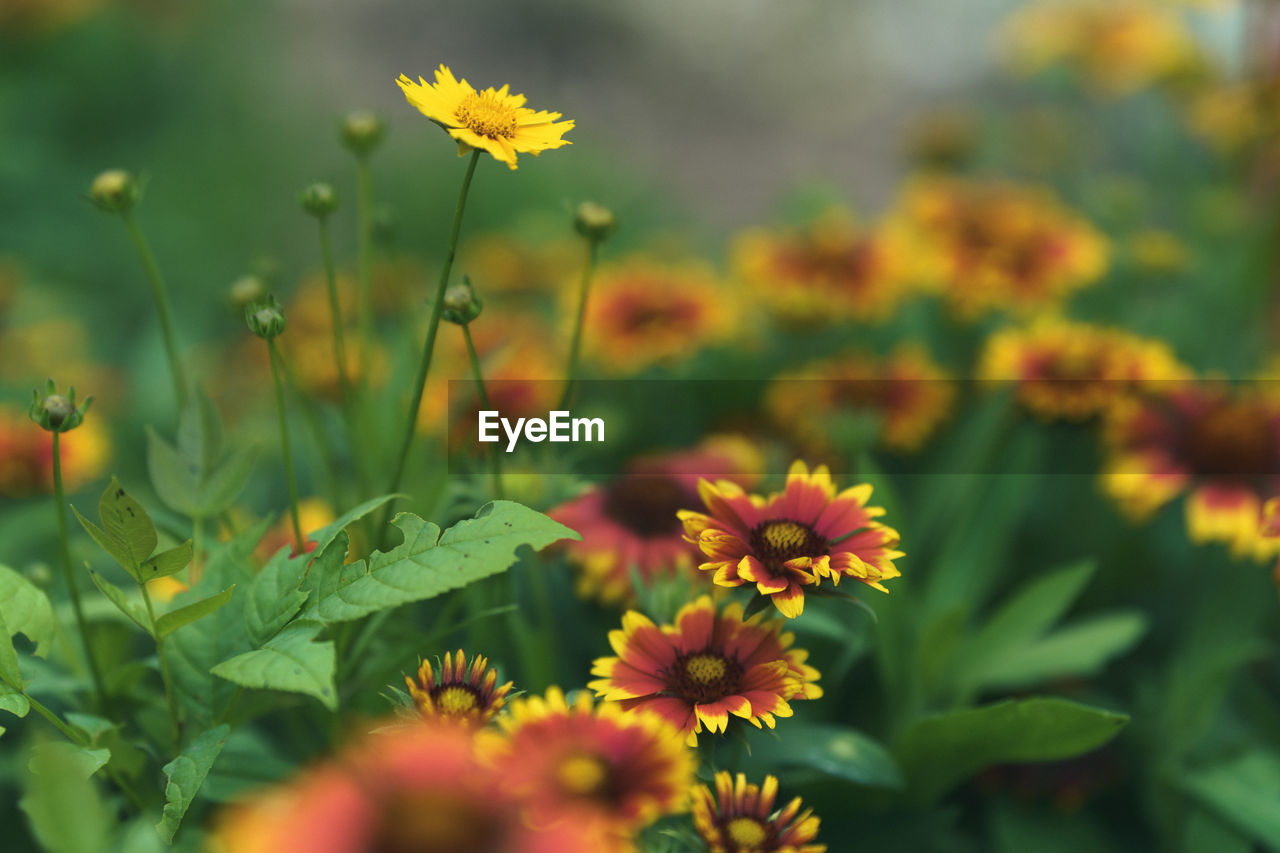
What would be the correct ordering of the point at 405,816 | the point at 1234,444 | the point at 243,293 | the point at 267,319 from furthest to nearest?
the point at 1234,444 → the point at 243,293 → the point at 267,319 → the point at 405,816

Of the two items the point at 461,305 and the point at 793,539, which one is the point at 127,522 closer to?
the point at 461,305

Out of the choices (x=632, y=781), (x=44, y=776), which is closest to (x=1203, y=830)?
(x=632, y=781)

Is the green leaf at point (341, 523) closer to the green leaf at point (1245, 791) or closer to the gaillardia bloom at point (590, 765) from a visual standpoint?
the gaillardia bloom at point (590, 765)

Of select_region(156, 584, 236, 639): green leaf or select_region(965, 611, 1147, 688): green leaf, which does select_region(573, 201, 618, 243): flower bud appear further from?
select_region(965, 611, 1147, 688): green leaf

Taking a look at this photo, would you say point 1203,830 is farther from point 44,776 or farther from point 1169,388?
point 44,776

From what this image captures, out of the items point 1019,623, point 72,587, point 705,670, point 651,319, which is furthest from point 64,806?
point 651,319

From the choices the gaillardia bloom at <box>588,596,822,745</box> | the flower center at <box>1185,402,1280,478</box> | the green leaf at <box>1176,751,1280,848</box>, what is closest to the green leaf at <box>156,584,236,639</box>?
the gaillardia bloom at <box>588,596,822,745</box>
